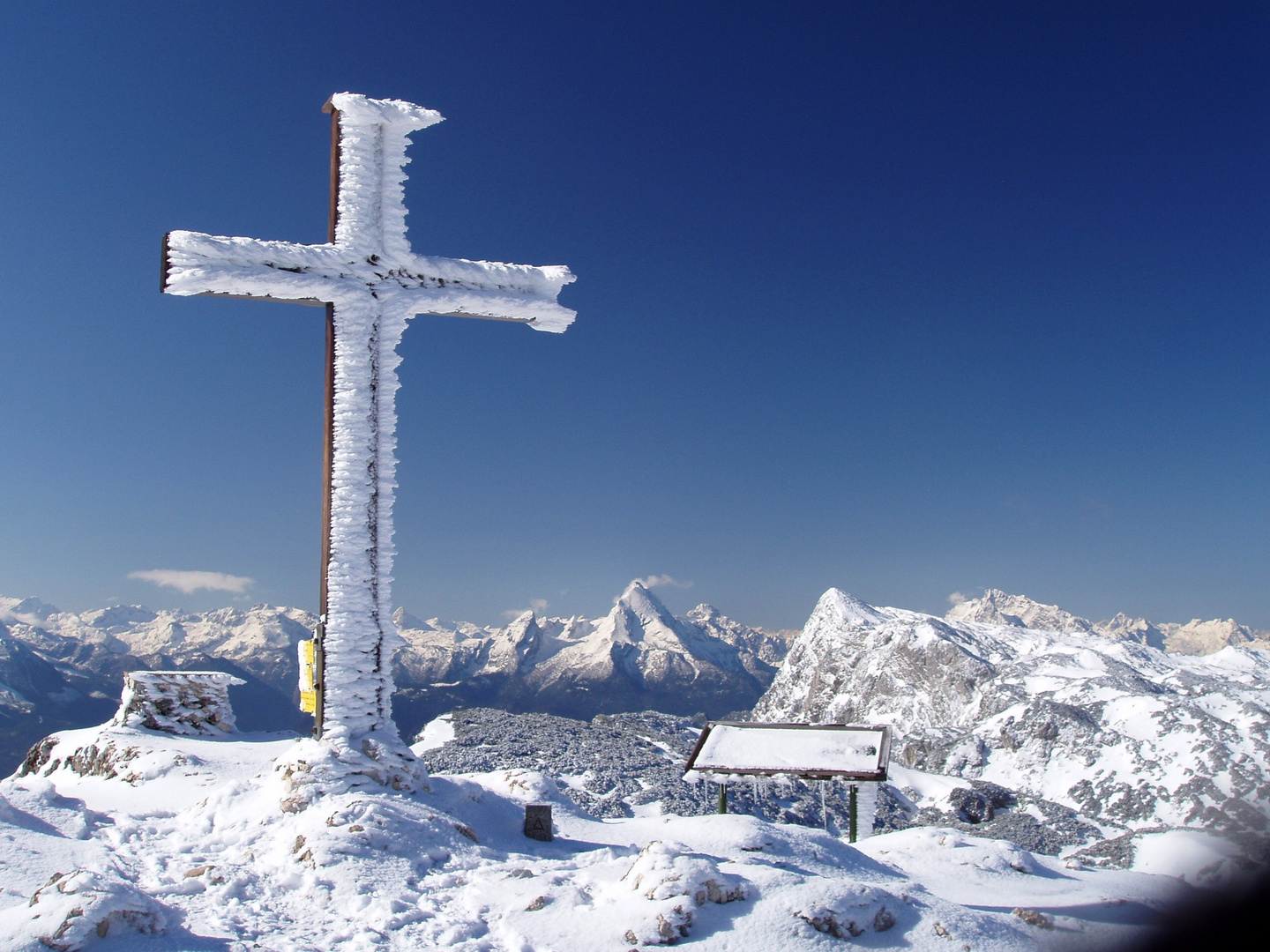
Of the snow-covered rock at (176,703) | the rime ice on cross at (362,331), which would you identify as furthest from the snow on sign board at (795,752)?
the snow-covered rock at (176,703)

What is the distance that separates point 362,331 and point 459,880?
9.87 m

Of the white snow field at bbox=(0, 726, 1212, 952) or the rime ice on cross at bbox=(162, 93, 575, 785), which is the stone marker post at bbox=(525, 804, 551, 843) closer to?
the white snow field at bbox=(0, 726, 1212, 952)

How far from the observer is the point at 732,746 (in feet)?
56.7

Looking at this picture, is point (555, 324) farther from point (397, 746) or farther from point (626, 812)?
point (626, 812)

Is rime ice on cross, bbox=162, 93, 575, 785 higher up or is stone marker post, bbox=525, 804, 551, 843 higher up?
rime ice on cross, bbox=162, 93, 575, 785

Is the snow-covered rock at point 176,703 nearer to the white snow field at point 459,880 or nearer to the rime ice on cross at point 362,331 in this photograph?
the white snow field at point 459,880

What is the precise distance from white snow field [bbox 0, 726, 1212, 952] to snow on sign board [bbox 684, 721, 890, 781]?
1.27 m

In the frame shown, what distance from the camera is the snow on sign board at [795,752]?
51.2ft

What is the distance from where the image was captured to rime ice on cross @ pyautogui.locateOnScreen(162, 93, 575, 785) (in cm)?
1410

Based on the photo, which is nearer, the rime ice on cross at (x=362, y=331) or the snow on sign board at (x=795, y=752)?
the rime ice on cross at (x=362, y=331)

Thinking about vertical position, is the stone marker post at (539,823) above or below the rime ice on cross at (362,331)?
below

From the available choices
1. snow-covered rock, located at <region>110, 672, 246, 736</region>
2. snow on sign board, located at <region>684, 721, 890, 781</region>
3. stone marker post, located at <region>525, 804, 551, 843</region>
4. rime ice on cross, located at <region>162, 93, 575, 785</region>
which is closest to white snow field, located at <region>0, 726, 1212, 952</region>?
stone marker post, located at <region>525, 804, 551, 843</region>

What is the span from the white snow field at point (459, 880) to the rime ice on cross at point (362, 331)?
147 centimetres

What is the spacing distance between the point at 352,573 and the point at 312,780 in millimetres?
3713
